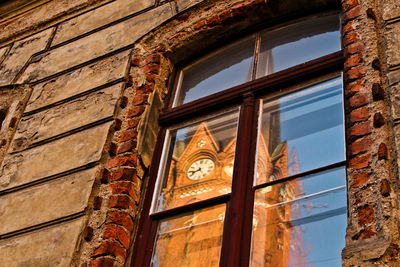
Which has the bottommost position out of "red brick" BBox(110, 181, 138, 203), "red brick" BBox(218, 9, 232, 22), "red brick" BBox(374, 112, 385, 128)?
"red brick" BBox(110, 181, 138, 203)

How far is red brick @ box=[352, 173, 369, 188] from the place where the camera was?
9.07ft

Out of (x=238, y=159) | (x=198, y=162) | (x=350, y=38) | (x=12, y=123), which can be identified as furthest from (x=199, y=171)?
(x=12, y=123)

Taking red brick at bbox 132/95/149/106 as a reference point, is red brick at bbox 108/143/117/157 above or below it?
below

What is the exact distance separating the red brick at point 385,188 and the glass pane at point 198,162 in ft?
3.30

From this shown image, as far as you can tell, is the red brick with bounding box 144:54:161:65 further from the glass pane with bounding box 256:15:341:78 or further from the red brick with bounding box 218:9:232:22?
the glass pane with bounding box 256:15:341:78

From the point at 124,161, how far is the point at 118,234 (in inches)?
20.8

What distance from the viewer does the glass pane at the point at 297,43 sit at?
13.1 ft

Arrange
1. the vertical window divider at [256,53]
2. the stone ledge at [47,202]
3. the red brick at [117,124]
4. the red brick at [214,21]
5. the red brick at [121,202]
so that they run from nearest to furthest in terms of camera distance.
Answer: the red brick at [121,202] < the stone ledge at [47,202] < the red brick at [117,124] < the vertical window divider at [256,53] < the red brick at [214,21]

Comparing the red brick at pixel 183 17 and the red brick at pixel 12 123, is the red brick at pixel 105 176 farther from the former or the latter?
the red brick at pixel 183 17

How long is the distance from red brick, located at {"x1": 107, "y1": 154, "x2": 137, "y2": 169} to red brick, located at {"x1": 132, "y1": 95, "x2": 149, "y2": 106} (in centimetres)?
48

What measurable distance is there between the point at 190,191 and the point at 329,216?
1.02 m

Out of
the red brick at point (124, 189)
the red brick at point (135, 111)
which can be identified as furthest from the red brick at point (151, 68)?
the red brick at point (124, 189)

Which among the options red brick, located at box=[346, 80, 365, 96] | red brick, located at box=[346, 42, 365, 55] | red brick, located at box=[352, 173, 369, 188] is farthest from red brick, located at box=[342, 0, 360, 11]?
red brick, located at box=[352, 173, 369, 188]

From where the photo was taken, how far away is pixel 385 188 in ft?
8.71
